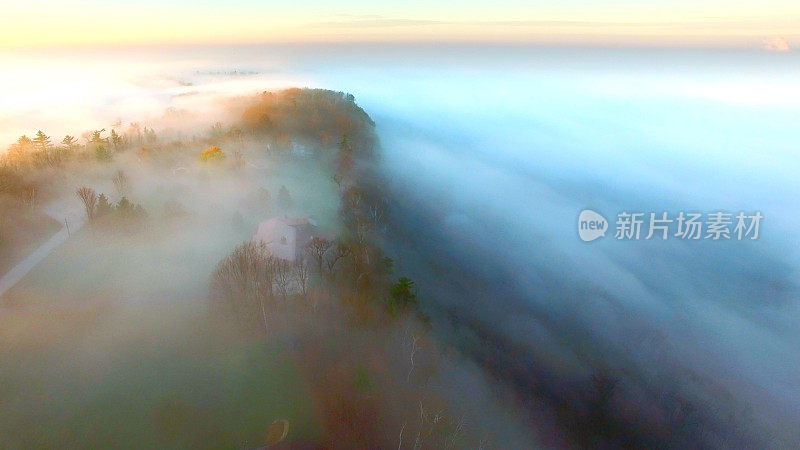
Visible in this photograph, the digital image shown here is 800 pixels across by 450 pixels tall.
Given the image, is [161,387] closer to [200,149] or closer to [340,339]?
[340,339]

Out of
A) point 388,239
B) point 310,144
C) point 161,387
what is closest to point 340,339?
point 161,387

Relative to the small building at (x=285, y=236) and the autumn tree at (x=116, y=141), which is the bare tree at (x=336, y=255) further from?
the autumn tree at (x=116, y=141)

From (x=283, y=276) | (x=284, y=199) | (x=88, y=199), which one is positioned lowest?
(x=283, y=276)

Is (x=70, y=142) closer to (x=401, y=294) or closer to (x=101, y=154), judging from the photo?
(x=101, y=154)

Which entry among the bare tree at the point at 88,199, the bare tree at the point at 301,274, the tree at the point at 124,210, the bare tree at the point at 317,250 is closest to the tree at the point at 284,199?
the bare tree at the point at 317,250

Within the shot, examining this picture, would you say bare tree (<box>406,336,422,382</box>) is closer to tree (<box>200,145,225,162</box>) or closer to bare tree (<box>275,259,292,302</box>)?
bare tree (<box>275,259,292,302</box>)

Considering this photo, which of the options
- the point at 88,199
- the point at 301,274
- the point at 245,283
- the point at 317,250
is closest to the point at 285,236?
the point at 317,250
